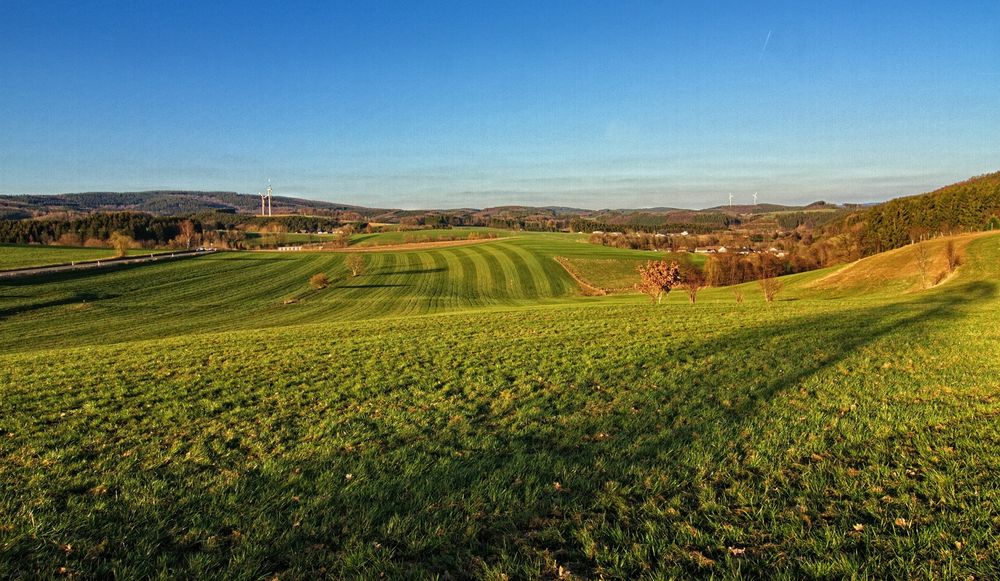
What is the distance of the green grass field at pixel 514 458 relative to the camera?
509 cm

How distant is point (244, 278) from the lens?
258ft

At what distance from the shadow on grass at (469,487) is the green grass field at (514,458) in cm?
4

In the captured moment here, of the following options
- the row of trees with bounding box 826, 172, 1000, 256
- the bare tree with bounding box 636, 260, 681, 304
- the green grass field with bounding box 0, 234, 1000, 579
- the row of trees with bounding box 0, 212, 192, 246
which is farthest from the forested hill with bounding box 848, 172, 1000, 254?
the row of trees with bounding box 0, 212, 192, 246

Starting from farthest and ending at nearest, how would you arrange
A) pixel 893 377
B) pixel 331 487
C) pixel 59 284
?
pixel 59 284 < pixel 893 377 < pixel 331 487

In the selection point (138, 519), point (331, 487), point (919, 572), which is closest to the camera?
point (919, 572)

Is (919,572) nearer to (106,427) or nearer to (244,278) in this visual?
(106,427)

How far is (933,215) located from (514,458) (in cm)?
10971

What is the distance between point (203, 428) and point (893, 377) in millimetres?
16805

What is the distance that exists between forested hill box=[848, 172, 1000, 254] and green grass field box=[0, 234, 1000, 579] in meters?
83.2

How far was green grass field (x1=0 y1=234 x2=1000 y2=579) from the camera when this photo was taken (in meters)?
5.09

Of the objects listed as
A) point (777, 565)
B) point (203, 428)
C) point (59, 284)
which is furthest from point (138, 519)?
point (59, 284)

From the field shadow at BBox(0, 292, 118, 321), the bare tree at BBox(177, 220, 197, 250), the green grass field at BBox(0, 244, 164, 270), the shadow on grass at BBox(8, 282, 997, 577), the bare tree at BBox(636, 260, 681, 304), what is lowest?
the field shadow at BBox(0, 292, 118, 321)

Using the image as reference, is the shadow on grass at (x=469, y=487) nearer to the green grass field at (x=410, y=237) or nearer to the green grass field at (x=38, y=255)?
the green grass field at (x=38, y=255)

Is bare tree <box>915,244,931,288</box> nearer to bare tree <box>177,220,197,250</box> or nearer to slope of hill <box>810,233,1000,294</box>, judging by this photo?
slope of hill <box>810,233,1000,294</box>
